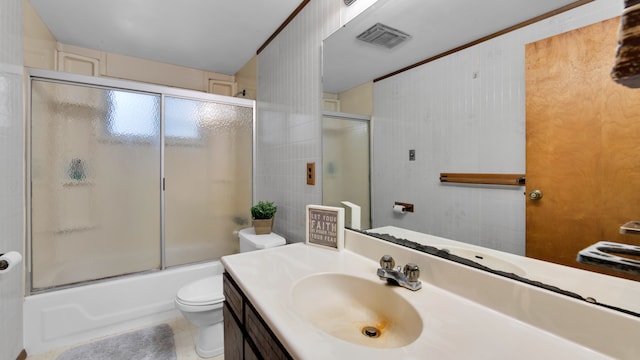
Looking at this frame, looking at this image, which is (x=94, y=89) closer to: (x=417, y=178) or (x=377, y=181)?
(x=377, y=181)

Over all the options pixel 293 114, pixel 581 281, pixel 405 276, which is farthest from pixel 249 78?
pixel 581 281

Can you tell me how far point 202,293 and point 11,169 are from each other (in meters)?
1.22

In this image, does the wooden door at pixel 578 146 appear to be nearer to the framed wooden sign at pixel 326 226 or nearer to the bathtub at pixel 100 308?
the framed wooden sign at pixel 326 226

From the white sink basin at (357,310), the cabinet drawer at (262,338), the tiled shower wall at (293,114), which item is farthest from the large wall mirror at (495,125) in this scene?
the cabinet drawer at (262,338)

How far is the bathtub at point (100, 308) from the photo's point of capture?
157 centimetres

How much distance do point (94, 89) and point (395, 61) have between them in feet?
6.52

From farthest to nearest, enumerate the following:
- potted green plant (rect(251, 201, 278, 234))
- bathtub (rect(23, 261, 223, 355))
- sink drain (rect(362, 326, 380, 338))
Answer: potted green plant (rect(251, 201, 278, 234))
bathtub (rect(23, 261, 223, 355))
sink drain (rect(362, 326, 380, 338))

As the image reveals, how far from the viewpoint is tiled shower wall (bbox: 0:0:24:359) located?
1.29 m

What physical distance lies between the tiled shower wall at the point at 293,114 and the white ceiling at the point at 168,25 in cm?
18

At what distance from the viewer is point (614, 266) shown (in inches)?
21.8

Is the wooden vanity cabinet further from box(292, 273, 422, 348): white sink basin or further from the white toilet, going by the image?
the white toilet

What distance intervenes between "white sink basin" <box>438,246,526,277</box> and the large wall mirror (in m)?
0.03

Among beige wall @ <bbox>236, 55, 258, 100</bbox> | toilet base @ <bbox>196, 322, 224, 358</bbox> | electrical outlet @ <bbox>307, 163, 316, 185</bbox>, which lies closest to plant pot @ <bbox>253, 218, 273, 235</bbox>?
electrical outlet @ <bbox>307, 163, 316, 185</bbox>

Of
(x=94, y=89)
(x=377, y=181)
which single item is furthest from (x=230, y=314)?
(x=94, y=89)
